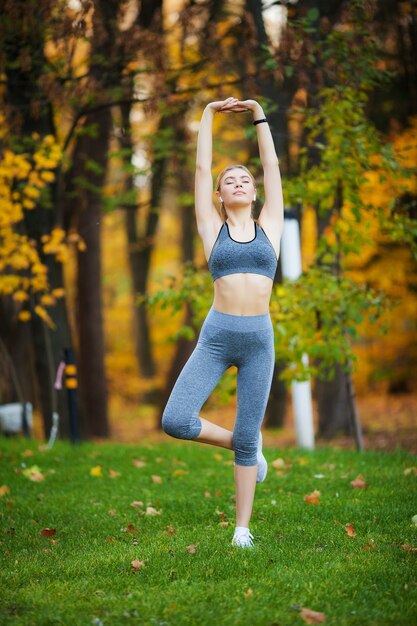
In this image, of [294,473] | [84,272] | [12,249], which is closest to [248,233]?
[294,473]

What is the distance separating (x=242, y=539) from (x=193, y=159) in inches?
322

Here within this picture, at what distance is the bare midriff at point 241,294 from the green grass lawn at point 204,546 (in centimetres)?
130

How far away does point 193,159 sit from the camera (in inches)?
442

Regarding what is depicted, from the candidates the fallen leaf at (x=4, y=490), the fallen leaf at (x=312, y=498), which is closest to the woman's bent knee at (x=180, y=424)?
the fallen leaf at (x=312, y=498)

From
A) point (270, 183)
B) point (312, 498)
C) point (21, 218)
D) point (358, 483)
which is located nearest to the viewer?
point (270, 183)

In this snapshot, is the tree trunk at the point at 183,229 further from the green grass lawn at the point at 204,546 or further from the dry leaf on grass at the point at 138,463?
the green grass lawn at the point at 204,546

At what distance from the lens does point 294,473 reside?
6.05 metres

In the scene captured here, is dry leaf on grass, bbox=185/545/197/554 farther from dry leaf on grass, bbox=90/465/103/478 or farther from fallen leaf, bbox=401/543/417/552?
dry leaf on grass, bbox=90/465/103/478

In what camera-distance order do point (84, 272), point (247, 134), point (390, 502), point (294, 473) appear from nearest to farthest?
1. point (390, 502)
2. point (294, 473)
3. point (247, 134)
4. point (84, 272)

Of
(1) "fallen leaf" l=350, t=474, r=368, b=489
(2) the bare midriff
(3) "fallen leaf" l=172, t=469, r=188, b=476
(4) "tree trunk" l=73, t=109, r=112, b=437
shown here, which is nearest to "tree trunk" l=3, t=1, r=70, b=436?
(4) "tree trunk" l=73, t=109, r=112, b=437

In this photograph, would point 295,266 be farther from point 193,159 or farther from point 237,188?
point 193,159

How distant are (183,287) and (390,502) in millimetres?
3163

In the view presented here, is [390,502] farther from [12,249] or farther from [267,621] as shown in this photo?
[12,249]

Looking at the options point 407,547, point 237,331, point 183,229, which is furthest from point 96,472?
point 183,229
